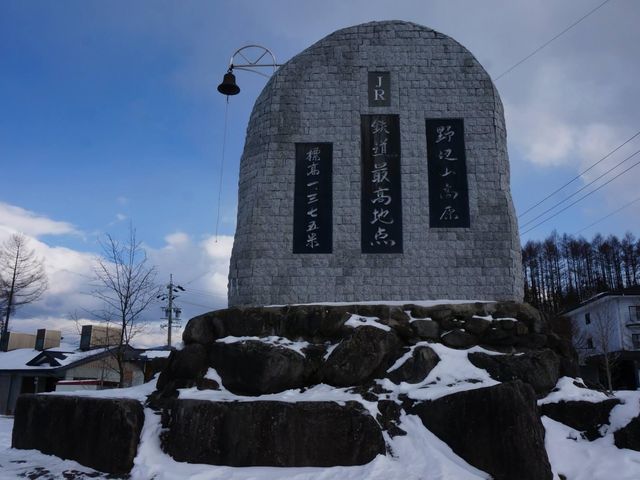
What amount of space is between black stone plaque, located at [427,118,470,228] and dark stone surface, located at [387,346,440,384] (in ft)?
9.72

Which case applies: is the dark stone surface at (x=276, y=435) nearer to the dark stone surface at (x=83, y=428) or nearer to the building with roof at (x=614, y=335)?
the dark stone surface at (x=83, y=428)

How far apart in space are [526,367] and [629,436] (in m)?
1.69

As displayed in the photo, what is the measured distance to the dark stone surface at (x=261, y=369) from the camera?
8.62 metres

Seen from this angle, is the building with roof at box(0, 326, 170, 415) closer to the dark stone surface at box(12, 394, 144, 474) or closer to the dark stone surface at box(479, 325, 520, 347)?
the dark stone surface at box(12, 394, 144, 474)

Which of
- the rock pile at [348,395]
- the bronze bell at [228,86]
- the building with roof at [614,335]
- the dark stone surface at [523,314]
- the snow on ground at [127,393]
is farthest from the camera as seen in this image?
the building with roof at [614,335]

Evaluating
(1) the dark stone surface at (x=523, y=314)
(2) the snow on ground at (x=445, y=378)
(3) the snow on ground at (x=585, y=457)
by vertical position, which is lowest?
(3) the snow on ground at (x=585, y=457)

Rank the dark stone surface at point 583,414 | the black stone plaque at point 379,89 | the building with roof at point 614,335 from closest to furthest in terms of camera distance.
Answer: the dark stone surface at point 583,414, the black stone plaque at point 379,89, the building with roof at point 614,335

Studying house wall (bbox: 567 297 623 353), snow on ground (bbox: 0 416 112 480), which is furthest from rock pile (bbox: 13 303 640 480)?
house wall (bbox: 567 297 623 353)

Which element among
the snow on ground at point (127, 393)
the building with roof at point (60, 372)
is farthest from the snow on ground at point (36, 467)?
the building with roof at point (60, 372)

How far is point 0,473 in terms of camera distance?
7711mm

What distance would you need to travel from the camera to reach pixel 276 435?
7465mm

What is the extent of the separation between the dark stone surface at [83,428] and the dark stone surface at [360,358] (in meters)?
3.03

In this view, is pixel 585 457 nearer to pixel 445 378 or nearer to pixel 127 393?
pixel 445 378

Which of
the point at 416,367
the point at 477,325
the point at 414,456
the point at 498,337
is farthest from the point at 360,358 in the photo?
the point at 498,337
